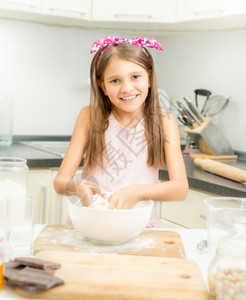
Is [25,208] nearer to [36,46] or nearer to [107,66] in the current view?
[107,66]

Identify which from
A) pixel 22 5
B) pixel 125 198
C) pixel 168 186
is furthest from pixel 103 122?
pixel 22 5

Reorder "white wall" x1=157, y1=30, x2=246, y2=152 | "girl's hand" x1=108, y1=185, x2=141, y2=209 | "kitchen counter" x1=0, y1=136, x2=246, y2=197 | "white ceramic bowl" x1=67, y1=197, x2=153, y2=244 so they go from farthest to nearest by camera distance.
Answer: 1. "white wall" x1=157, y1=30, x2=246, y2=152
2. "kitchen counter" x1=0, y1=136, x2=246, y2=197
3. "girl's hand" x1=108, y1=185, x2=141, y2=209
4. "white ceramic bowl" x1=67, y1=197, x2=153, y2=244

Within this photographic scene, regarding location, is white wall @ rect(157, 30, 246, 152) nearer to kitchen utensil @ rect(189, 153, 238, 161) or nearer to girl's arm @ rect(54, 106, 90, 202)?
kitchen utensil @ rect(189, 153, 238, 161)

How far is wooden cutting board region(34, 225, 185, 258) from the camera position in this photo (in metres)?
1.17

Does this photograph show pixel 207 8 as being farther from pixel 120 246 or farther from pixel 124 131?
pixel 120 246

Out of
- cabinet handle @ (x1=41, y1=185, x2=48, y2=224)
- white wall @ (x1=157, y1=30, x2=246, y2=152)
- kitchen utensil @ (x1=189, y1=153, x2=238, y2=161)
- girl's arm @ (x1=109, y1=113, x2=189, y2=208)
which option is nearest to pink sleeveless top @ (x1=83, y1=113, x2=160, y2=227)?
girl's arm @ (x1=109, y1=113, x2=189, y2=208)

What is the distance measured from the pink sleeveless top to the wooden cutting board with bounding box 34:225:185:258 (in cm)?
45

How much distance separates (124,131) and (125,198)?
20.9 inches

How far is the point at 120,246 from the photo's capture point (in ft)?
3.98

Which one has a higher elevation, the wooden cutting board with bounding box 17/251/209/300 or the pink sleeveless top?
the pink sleeveless top

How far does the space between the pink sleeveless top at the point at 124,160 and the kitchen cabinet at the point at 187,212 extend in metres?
0.38

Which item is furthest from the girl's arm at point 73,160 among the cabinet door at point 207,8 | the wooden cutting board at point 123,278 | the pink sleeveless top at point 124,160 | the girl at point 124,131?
the cabinet door at point 207,8

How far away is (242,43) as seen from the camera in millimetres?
2713

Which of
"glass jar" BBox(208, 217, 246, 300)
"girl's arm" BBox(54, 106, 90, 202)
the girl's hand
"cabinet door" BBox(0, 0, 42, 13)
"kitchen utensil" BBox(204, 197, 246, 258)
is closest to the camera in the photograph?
"glass jar" BBox(208, 217, 246, 300)
